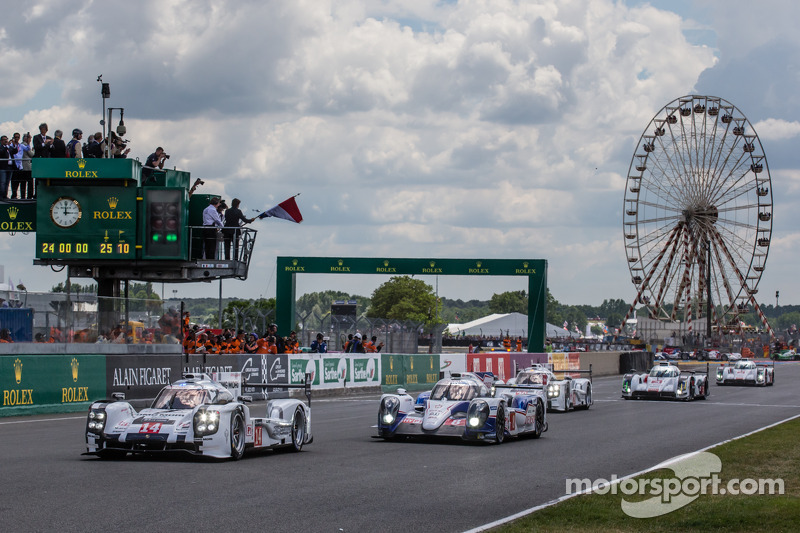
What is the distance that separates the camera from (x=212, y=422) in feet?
47.7

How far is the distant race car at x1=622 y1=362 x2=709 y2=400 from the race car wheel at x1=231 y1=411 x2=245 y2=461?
2240 cm

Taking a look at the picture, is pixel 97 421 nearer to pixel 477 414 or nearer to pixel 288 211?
pixel 477 414

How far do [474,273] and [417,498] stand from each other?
40986mm

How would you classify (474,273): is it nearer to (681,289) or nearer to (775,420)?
(775,420)

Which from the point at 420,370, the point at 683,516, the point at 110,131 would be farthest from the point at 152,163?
the point at 683,516

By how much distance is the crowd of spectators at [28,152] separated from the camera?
26891 millimetres

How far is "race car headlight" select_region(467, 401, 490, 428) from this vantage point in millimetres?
18375

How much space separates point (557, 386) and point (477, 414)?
10444 mm

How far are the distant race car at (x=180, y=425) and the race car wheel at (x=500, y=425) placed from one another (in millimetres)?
4792

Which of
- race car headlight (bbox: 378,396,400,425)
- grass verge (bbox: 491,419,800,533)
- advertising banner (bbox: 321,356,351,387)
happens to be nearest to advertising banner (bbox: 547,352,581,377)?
advertising banner (bbox: 321,356,351,387)

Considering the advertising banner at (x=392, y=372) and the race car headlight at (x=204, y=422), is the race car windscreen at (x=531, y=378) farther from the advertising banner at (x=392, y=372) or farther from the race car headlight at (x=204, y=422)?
the race car headlight at (x=204, y=422)

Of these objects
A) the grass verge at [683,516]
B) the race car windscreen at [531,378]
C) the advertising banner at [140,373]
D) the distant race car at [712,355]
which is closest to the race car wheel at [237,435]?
the grass verge at [683,516]

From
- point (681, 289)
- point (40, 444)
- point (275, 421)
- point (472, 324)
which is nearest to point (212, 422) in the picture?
point (275, 421)

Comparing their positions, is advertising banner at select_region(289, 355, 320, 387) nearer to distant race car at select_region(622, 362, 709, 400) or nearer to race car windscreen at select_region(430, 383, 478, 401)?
distant race car at select_region(622, 362, 709, 400)
